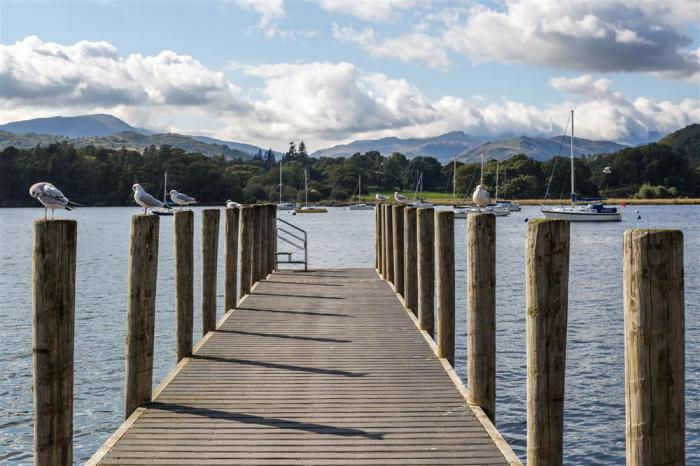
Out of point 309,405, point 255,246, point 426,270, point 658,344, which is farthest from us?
point 255,246

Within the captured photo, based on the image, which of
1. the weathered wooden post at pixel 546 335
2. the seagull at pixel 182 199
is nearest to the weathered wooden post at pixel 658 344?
the weathered wooden post at pixel 546 335

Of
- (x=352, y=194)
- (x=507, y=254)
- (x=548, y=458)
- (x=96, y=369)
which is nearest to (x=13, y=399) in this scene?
(x=96, y=369)

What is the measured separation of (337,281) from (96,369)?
6093 mm

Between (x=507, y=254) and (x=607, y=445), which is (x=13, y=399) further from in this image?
(x=507, y=254)

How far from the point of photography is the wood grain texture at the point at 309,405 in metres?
6.24

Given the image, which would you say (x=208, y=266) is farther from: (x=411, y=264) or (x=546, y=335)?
(x=546, y=335)

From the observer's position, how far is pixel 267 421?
7094 millimetres

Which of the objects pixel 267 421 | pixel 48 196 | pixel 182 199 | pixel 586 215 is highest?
pixel 182 199

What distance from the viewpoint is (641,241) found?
14.1ft

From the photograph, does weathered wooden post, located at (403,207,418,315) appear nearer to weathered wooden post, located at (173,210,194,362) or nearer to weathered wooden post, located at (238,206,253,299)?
weathered wooden post, located at (238,206,253,299)

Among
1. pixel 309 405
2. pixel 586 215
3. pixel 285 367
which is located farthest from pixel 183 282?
pixel 586 215

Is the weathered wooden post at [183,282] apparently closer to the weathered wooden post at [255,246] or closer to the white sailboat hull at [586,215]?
the weathered wooden post at [255,246]

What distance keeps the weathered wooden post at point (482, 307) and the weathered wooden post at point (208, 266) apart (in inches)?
206

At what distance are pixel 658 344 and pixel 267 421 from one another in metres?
3.86
